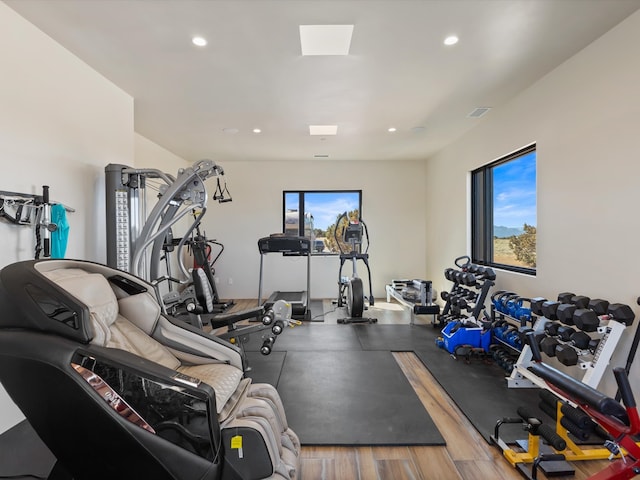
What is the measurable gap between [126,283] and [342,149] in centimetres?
445

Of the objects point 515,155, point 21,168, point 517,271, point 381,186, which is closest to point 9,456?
point 21,168

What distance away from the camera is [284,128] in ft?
14.1

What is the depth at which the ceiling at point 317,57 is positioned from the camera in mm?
2018

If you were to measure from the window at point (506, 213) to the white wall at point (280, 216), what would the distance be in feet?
6.20

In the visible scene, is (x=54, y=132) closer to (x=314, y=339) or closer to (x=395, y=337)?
(x=314, y=339)

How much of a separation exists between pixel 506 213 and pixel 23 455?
474 centimetres

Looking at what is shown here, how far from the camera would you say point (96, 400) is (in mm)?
986

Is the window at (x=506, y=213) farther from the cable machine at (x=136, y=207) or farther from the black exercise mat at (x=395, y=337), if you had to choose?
the cable machine at (x=136, y=207)

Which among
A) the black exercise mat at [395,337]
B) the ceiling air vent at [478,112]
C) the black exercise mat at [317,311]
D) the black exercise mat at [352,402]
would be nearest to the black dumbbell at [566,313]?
the black exercise mat at [352,402]

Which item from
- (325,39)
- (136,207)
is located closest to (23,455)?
(136,207)

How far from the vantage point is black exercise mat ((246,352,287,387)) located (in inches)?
112

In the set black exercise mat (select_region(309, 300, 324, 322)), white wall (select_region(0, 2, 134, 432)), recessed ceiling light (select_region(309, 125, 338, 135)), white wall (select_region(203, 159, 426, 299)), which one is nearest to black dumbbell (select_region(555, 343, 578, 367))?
black exercise mat (select_region(309, 300, 324, 322))

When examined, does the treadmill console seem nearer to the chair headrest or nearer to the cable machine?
the cable machine

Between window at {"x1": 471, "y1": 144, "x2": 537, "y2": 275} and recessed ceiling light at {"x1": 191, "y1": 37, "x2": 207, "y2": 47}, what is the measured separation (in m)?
3.21
